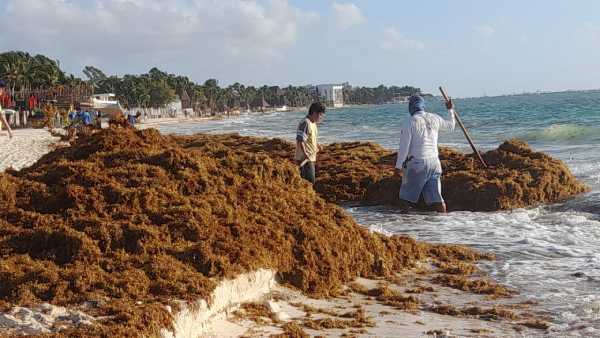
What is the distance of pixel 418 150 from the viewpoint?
7.72m

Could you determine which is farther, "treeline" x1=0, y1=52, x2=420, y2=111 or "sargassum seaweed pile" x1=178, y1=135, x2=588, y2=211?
"treeline" x1=0, y1=52, x2=420, y2=111

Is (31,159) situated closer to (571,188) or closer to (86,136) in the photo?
(86,136)

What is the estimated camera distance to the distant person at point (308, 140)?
28.0 ft

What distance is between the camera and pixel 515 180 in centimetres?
1012

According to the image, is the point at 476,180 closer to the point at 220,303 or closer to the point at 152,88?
the point at 220,303

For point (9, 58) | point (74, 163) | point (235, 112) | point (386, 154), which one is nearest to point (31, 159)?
point (386, 154)

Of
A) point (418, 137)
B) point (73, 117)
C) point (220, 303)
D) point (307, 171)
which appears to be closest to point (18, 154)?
point (307, 171)

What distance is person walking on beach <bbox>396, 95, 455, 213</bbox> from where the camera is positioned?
7.68m

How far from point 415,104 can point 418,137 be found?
1.48 ft

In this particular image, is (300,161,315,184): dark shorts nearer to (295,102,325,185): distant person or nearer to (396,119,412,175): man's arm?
(295,102,325,185): distant person

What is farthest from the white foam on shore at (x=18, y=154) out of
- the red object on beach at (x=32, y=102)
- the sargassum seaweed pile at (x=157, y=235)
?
the red object on beach at (x=32, y=102)

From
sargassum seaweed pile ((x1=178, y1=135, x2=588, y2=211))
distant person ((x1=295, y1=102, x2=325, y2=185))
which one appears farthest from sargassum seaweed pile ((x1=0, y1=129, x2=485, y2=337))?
sargassum seaweed pile ((x1=178, y1=135, x2=588, y2=211))

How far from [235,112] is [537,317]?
135m

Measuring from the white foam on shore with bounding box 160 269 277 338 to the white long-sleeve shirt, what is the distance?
3.44 meters
